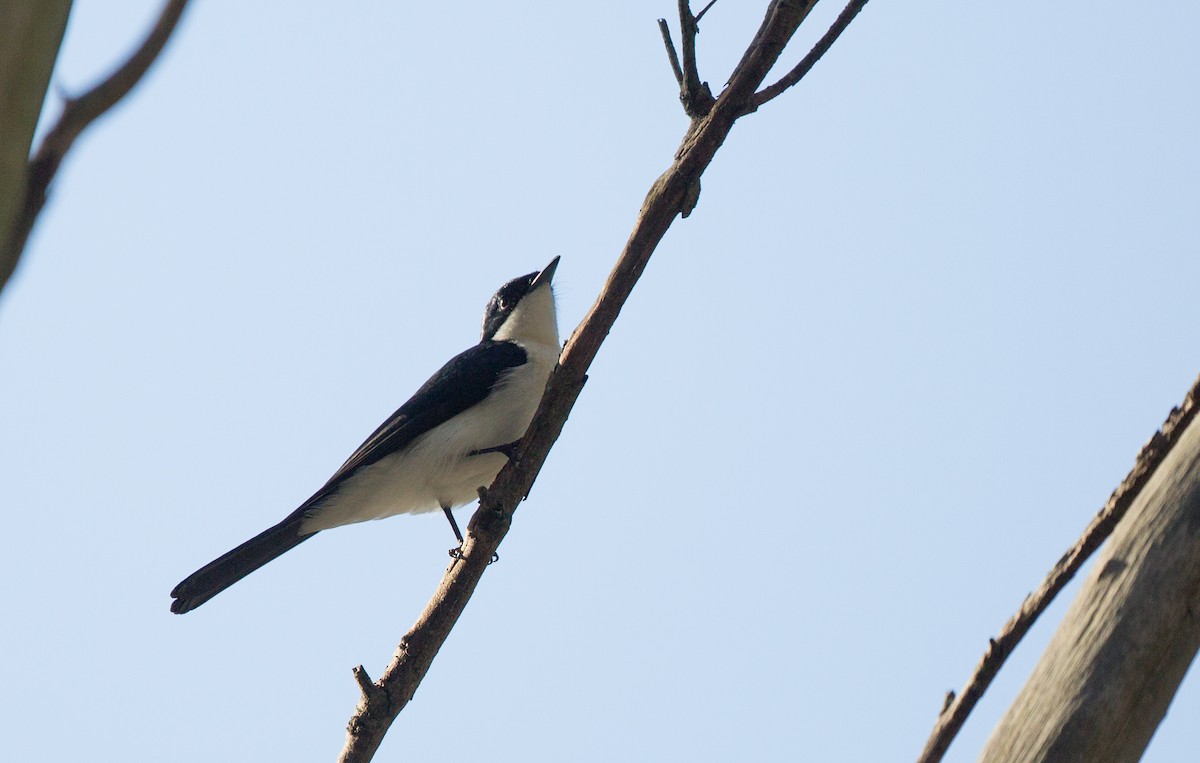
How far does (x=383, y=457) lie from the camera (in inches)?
291

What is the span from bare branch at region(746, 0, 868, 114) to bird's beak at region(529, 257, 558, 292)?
13.9ft

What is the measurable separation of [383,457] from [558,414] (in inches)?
104

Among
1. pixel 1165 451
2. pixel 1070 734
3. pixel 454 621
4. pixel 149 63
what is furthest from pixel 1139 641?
pixel 454 621

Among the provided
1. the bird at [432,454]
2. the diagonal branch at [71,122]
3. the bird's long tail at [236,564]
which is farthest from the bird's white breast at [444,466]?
the diagonal branch at [71,122]

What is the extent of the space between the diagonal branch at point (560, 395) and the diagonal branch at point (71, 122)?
3.09m

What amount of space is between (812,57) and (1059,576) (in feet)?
8.36

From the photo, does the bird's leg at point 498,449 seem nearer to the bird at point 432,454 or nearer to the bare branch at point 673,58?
the bird at point 432,454

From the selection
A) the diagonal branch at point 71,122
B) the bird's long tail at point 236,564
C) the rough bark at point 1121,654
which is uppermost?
the bird's long tail at point 236,564

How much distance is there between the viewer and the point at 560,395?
4984mm

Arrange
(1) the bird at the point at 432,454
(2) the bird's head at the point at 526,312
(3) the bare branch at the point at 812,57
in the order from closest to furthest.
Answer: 1. (3) the bare branch at the point at 812,57
2. (1) the bird at the point at 432,454
3. (2) the bird's head at the point at 526,312

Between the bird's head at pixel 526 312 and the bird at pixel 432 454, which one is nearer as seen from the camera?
the bird at pixel 432 454

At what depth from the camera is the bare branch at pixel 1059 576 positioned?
261cm

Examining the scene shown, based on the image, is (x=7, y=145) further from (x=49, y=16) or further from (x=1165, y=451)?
(x=1165, y=451)

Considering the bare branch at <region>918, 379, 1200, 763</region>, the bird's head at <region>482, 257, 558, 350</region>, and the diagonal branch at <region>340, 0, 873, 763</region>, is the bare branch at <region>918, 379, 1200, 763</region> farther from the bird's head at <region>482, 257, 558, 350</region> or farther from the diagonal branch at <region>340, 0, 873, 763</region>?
the bird's head at <region>482, 257, 558, 350</region>
